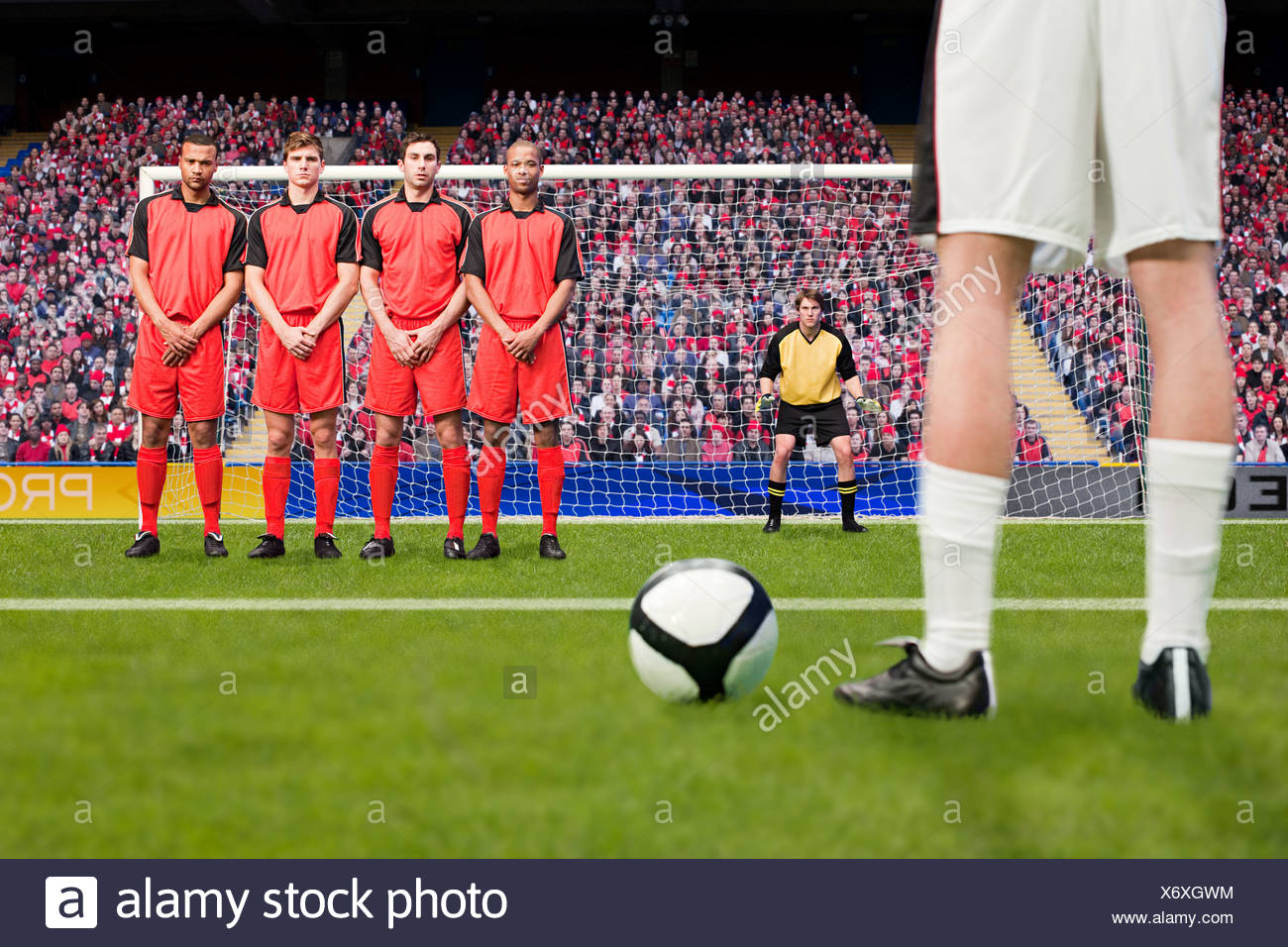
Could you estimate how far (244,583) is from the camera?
15.6 feet

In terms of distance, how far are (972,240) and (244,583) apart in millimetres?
3575

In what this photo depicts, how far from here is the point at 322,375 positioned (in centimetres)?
586

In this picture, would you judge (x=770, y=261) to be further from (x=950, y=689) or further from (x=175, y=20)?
(x=175, y=20)

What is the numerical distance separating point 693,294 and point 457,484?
220 inches

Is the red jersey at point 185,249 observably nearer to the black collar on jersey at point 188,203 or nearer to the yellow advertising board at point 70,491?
the black collar on jersey at point 188,203

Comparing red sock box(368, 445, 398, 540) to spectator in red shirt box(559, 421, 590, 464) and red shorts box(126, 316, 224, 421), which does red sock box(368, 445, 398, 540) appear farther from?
spectator in red shirt box(559, 421, 590, 464)

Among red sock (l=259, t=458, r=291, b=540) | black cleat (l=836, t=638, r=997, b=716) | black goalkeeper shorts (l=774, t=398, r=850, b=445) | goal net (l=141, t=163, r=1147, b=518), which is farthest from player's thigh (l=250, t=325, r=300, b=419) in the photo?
black cleat (l=836, t=638, r=997, b=716)

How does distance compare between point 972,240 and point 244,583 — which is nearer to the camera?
point 972,240

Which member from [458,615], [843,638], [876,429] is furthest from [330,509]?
[876,429]

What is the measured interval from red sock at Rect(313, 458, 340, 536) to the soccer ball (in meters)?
3.65

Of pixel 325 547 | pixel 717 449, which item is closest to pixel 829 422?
pixel 717 449

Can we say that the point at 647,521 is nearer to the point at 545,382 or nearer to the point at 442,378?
the point at 545,382

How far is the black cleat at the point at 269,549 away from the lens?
5.64 meters

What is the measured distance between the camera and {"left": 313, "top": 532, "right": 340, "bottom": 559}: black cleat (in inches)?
226
